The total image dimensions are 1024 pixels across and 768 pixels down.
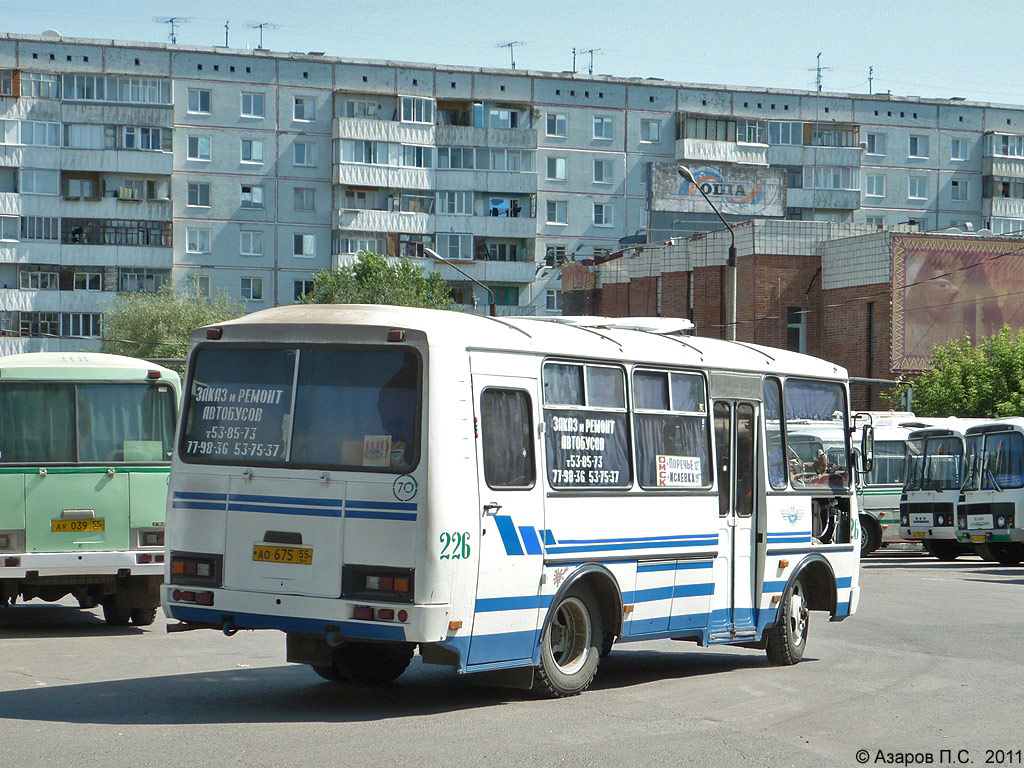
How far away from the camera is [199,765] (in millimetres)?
7492

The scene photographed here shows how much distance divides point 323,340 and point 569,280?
55746 millimetres

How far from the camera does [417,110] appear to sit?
7169 cm

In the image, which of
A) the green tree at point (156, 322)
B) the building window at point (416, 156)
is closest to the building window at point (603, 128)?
the building window at point (416, 156)

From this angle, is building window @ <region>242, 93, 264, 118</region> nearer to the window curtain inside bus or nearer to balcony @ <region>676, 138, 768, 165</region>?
balcony @ <region>676, 138, 768, 165</region>

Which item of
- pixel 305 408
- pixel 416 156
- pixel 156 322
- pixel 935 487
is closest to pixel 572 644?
pixel 305 408

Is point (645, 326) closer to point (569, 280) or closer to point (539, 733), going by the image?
point (539, 733)

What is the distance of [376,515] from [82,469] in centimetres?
675

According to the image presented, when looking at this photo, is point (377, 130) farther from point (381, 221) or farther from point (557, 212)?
point (557, 212)

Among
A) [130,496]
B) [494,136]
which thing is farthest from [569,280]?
[130,496]

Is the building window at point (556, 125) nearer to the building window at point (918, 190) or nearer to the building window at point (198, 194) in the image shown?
the building window at point (198, 194)

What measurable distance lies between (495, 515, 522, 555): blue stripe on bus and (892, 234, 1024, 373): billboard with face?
39.5 meters

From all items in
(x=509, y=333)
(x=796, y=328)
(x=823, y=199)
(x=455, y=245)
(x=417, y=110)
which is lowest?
(x=509, y=333)

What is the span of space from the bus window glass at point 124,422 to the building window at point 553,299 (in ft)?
197

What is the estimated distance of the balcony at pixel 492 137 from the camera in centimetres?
7231
